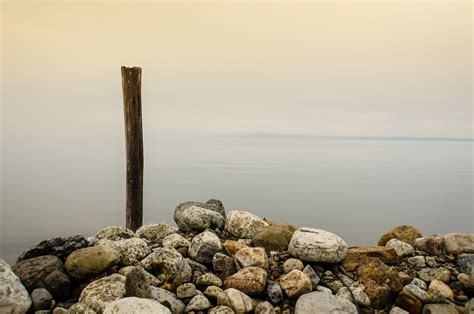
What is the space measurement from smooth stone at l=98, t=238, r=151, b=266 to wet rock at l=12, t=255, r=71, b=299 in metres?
0.85

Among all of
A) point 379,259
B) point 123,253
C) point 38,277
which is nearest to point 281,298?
point 379,259

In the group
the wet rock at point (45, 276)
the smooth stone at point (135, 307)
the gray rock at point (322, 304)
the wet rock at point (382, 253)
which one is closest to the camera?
the smooth stone at point (135, 307)

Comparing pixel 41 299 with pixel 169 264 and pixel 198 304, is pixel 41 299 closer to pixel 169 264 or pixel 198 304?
pixel 169 264

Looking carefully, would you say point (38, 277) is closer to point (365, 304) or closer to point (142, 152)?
point (142, 152)

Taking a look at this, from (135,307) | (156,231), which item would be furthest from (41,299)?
(156,231)

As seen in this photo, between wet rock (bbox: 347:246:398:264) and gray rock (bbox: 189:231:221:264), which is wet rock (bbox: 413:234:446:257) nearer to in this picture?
wet rock (bbox: 347:246:398:264)

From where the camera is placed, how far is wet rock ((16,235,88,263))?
659cm

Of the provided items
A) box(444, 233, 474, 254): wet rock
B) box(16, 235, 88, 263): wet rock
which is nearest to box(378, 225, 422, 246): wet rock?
box(444, 233, 474, 254): wet rock

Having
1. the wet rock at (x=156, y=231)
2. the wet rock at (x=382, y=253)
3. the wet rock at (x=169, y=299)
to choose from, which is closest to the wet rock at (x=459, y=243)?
the wet rock at (x=382, y=253)

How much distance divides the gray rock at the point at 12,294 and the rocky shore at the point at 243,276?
12 millimetres

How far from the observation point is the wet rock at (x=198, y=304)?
5.60 m

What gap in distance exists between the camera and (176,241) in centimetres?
704

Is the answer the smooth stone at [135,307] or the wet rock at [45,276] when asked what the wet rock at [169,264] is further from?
the wet rock at [45,276]

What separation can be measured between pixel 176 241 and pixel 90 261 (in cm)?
147
